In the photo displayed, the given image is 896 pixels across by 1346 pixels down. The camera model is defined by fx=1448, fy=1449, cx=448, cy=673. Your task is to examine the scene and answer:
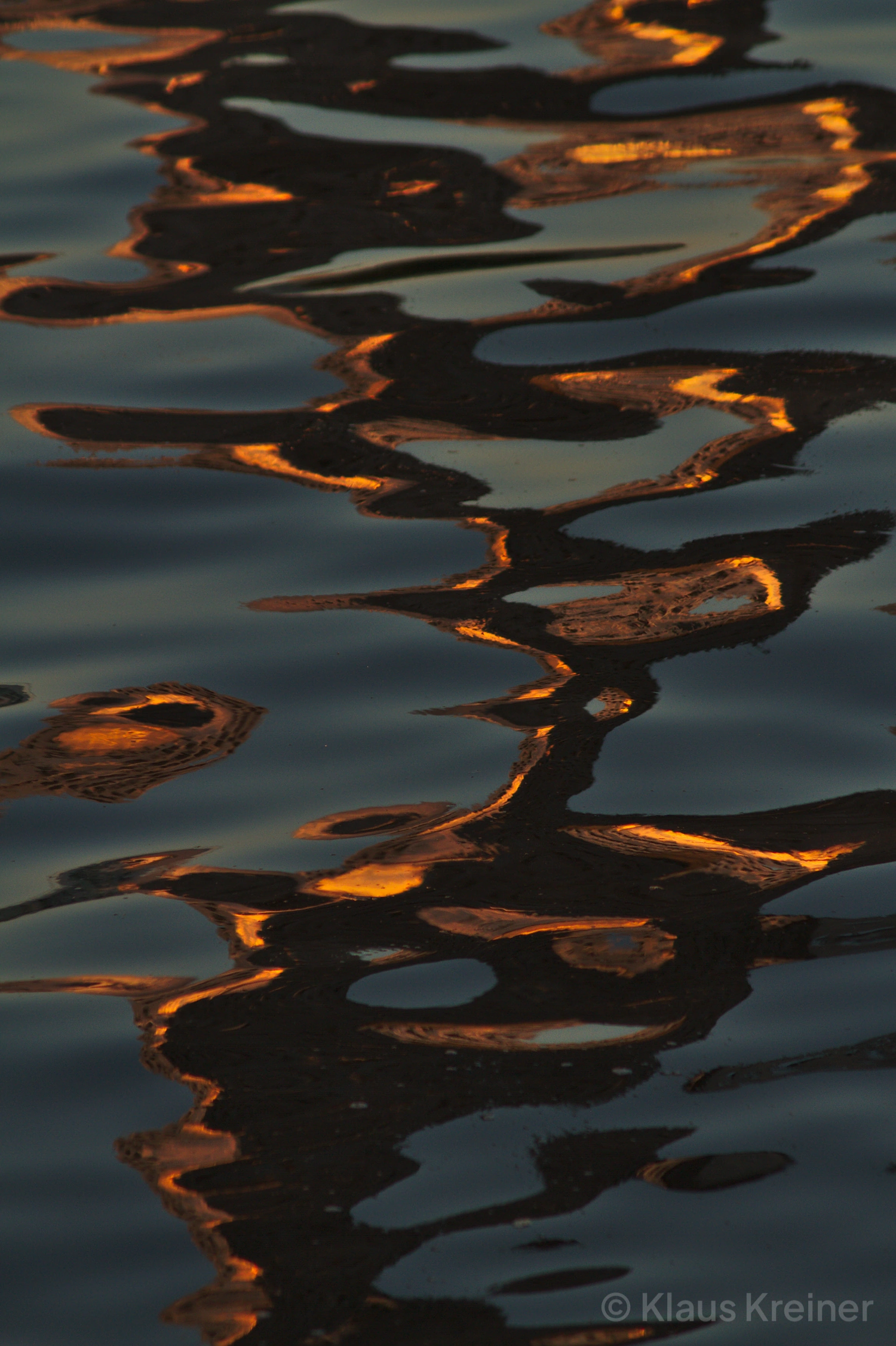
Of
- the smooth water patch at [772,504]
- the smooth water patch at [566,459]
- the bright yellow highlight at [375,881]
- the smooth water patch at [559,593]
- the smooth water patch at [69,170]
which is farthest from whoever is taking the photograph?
the smooth water patch at [69,170]

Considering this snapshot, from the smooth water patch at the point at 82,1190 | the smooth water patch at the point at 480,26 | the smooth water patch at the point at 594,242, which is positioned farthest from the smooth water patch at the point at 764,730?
the smooth water patch at the point at 480,26

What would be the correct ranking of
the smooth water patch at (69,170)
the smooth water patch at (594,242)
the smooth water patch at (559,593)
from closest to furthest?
the smooth water patch at (559,593)
the smooth water patch at (594,242)
the smooth water patch at (69,170)

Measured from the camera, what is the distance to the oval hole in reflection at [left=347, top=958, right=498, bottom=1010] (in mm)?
1388

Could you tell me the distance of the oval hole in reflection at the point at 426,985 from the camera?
1388 mm

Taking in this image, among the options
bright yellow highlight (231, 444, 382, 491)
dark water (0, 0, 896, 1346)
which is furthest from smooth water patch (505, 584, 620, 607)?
bright yellow highlight (231, 444, 382, 491)

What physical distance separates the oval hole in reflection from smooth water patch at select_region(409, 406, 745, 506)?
87cm

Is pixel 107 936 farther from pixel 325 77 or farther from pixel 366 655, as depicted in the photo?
pixel 325 77

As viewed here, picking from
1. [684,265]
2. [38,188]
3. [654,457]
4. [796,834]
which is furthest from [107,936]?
[38,188]

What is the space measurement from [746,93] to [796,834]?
2.16 meters

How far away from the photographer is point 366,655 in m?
1.84

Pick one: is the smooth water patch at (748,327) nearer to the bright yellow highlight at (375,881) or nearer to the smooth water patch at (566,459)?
the smooth water patch at (566,459)

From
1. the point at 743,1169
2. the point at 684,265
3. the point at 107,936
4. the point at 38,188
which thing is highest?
the point at 38,188

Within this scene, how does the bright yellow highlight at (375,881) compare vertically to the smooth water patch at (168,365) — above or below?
below

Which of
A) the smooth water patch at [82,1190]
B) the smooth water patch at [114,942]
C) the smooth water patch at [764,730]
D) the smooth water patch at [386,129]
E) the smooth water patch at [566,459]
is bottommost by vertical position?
the smooth water patch at [82,1190]
